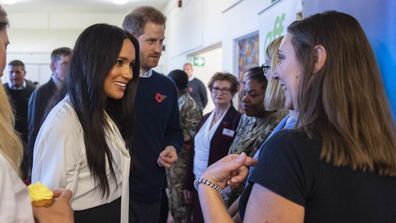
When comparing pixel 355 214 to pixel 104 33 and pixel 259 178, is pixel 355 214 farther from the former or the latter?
pixel 104 33

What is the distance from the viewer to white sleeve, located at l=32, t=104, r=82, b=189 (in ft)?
4.40

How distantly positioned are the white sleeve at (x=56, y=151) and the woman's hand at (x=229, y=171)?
51cm

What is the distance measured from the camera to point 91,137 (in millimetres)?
A: 1439

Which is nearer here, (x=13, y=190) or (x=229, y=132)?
(x=13, y=190)

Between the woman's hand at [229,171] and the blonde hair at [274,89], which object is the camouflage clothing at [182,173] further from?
Result: the woman's hand at [229,171]

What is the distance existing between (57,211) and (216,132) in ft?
6.82

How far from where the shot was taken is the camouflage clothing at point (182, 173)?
144 inches

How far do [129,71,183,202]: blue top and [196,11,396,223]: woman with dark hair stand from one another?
1.14 meters

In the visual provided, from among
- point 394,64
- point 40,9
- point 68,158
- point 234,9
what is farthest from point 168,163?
point 40,9

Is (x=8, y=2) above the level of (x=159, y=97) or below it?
above

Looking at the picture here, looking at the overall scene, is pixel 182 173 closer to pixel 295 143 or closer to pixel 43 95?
pixel 43 95

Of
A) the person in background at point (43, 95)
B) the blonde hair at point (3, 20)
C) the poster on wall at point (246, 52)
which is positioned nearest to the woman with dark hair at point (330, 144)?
the blonde hair at point (3, 20)

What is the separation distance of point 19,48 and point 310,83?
12.0 meters

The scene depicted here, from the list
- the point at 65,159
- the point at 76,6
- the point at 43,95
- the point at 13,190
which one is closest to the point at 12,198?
the point at 13,190
